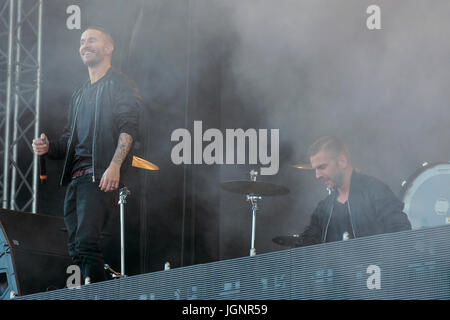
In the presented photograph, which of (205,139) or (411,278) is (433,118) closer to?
(205,139)

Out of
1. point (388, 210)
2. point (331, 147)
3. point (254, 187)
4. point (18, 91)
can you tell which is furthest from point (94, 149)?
point (18, 91)

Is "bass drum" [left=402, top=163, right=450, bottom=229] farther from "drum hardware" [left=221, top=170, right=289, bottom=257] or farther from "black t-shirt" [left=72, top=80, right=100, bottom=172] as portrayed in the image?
"black t-shirt" [left=72, top=80, right=100, bottom=172]

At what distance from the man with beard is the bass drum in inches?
76.8

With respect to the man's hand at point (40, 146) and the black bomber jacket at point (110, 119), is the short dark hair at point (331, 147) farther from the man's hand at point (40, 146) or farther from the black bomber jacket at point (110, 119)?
the man's hand at point (40, 146)

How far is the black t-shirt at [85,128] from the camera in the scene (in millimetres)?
3205

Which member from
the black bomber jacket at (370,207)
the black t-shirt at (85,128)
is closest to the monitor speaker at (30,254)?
the black t-shirt at (85,128)

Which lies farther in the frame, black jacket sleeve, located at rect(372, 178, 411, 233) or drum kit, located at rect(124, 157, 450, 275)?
drum kit, located at rect(124, 157, 450, 275)

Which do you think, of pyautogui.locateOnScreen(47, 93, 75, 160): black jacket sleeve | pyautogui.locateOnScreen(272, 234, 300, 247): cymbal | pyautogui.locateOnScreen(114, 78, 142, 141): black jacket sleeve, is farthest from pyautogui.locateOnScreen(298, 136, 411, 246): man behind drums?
pyautogui.locateOnScreen(47, 93, 75, 160): black jacket sleeve

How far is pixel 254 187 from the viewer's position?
13.7 ft

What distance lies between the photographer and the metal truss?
4.73 meters

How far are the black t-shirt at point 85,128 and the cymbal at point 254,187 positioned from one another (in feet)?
3.57

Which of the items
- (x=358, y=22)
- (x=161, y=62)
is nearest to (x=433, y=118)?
(x=358, y=22)

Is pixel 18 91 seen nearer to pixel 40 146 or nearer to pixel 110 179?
pixel 40 146

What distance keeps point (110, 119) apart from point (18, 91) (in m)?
1.76
